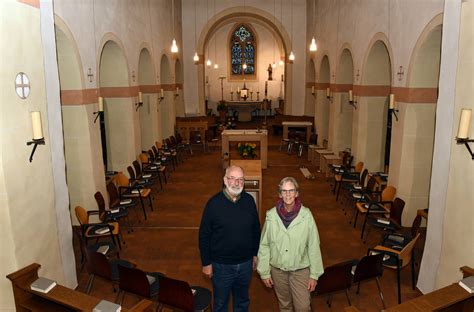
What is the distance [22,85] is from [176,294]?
114 inches

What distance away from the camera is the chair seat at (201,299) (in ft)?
14.4

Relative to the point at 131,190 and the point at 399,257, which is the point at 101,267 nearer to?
the point at 131,190

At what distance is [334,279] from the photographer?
181 inches

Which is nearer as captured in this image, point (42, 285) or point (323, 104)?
point (42, 285)

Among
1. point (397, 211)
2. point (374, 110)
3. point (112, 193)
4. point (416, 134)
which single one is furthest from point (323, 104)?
point (112, 193)

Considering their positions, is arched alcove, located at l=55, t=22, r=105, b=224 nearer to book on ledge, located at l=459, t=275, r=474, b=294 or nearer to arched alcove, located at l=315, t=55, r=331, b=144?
book on ledge, located at l=459, t=275, r=474, b=294

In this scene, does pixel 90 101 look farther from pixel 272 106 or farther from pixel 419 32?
pixel 272 106

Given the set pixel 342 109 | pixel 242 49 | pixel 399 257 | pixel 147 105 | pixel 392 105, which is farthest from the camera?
pixel 242 49

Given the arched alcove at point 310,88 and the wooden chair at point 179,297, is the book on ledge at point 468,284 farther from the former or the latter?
the arched alcove at point 310,88

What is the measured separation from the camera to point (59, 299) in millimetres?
4141

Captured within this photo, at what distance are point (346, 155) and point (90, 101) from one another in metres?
6.46

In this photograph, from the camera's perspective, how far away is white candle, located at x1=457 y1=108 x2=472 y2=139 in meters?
4.38

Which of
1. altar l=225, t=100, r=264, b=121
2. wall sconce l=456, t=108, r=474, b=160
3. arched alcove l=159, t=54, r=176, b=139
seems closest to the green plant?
altar l=225, t=100, r=264, b=121

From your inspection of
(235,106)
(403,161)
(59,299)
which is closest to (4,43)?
(59,299)
